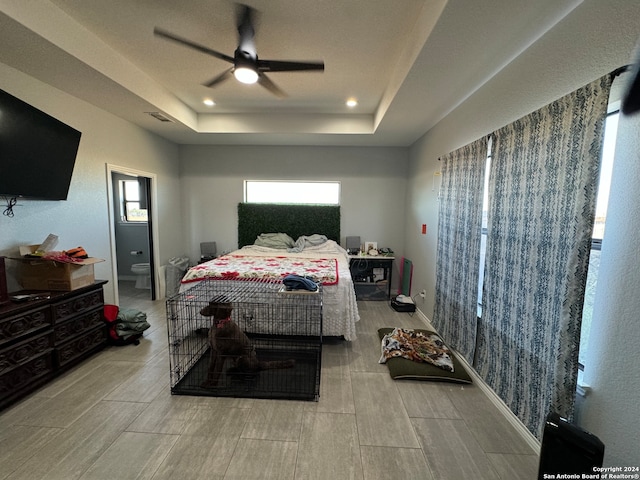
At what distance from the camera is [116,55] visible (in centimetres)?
236

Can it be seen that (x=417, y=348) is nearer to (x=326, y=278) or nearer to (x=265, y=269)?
(x=326, y=278)

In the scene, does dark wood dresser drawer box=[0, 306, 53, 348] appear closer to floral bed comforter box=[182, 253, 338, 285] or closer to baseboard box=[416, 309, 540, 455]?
floral bed comforter box=[182, 253, 338, 285]

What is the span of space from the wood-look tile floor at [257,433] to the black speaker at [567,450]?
1.28ft

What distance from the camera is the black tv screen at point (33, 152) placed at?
6.56 feet

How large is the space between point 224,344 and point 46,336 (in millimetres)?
1449

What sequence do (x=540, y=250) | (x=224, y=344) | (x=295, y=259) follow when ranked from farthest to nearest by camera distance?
(x=295, y=259)
(x=224, y=344)
(x=540, y=250)

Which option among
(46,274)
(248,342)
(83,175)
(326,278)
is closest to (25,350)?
(46,274)

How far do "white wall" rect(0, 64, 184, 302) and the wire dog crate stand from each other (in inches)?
55.9

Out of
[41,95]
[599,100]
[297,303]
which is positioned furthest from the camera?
[297,303]

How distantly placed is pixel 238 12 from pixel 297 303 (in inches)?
96.6

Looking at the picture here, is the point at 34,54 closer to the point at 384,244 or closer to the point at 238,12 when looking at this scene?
the point at 238,12

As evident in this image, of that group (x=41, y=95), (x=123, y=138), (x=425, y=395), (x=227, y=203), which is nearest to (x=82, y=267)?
(x=41, y=95)

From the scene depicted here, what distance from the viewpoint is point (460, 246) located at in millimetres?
2492

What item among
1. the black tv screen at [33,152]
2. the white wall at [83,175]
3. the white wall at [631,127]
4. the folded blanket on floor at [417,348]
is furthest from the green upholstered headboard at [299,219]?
the white wall at [631,127]
